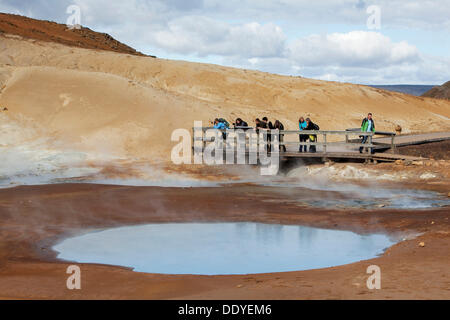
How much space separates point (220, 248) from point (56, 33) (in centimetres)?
6743

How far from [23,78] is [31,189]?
18.2m

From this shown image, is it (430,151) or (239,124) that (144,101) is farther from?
(430,151)

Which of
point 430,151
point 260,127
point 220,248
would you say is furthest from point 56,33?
point 220,248

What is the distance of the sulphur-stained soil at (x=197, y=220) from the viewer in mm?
8633

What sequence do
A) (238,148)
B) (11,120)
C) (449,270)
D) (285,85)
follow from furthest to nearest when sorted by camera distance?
(285,85) < (11,120) < (238,148) < (449,270)

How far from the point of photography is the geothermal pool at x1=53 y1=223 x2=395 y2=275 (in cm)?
1079

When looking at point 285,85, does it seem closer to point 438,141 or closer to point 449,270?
point 438,141

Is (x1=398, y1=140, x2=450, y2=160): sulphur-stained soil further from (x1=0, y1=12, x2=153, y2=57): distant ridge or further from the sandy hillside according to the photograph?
(x1=0, y1=12, x2=153, y2=57): distant ridge

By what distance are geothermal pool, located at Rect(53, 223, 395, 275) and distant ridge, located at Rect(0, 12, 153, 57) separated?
5113 cm

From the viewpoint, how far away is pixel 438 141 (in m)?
35.2

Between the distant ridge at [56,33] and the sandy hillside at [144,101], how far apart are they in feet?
21.1

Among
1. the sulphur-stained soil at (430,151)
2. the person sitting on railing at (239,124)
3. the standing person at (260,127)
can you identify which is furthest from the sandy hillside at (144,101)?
the sulphur-stained soil at (430,151)

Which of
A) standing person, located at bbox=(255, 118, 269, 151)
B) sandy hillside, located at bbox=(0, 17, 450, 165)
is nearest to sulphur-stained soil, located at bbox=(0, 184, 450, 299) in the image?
standing person, located at bbox=(255, 118, 269, 151)
